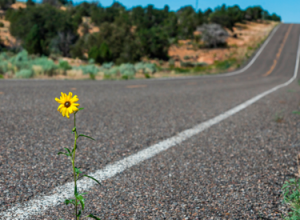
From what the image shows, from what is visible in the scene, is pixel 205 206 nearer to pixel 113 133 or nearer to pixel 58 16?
pixel 113 133

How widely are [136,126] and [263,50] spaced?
135ft

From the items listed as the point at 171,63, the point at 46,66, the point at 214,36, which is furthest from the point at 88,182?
the point at 214,36

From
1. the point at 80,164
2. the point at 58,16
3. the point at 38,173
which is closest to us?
the point at 38,173

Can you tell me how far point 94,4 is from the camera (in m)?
75.3

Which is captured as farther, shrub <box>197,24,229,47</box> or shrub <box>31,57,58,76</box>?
shrub <box>197,24,229,47</box>

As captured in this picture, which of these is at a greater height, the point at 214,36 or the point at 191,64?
the point at 214,36

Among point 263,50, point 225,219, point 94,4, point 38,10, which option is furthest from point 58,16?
point 225,219

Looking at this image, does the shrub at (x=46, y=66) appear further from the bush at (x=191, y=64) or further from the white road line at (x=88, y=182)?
the bush at (x=191, y=64)

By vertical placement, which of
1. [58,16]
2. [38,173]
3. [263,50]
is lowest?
[38,173]

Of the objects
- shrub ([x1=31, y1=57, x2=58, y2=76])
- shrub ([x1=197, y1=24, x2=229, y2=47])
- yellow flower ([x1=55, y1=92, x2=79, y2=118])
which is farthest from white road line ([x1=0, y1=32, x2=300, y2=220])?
shrub ([x1=197, y1=24, x2=229, y2=47])

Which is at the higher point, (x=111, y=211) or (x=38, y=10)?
(x=38, y=10)

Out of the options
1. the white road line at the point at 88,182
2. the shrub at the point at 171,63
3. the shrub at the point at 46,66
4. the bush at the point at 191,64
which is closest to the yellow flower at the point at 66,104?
the white road line at the point at 88,182

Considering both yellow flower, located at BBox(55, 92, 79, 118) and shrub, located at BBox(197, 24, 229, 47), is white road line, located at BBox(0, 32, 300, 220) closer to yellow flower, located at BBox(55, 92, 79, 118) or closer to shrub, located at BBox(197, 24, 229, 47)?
yellow flower, located at BBox(55, 92, 79, 118)

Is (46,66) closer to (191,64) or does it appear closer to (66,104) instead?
(66,104)
